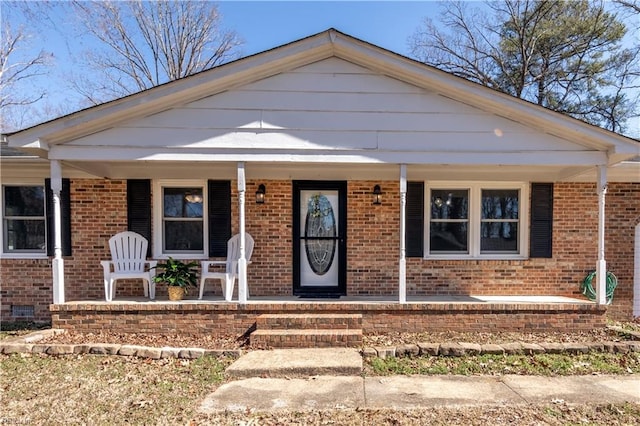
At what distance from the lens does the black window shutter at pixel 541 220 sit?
20.9ft

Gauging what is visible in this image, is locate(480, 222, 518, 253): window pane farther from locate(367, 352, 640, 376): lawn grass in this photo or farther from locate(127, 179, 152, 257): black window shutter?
locate(127, 179, 152, 257): black window shutter

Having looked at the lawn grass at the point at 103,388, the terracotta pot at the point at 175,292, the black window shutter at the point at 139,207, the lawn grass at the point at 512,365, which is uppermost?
the black window shutter at the point at 139,207

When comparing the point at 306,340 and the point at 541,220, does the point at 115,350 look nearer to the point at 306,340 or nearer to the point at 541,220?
the point at 306,340

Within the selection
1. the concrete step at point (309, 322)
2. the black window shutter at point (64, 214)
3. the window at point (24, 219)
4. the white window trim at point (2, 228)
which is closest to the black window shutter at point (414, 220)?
the concrete step at point (309, 322)

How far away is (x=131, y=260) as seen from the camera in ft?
19.4

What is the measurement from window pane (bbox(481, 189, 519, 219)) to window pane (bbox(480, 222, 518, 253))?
0.15 metres

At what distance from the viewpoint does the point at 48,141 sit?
16.4ft

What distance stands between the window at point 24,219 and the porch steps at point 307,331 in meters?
4.49

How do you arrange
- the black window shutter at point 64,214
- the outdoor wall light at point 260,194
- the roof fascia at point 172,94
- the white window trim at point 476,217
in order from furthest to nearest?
the white window trim at point 476,217 → the outdoor wall light at point 260,194 → the black window shutter at point 64,214 → the roof fascia at point 172,94

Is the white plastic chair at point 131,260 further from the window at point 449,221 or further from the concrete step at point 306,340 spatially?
the window at point 449,221

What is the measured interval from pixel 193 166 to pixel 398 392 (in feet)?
15.1

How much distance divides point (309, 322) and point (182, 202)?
3.23 m

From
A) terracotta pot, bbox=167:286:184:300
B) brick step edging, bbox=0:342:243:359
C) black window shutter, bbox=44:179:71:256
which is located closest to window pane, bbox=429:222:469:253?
brick step edging, bbox=0:342:243:359

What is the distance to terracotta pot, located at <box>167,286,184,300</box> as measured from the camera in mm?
5672
